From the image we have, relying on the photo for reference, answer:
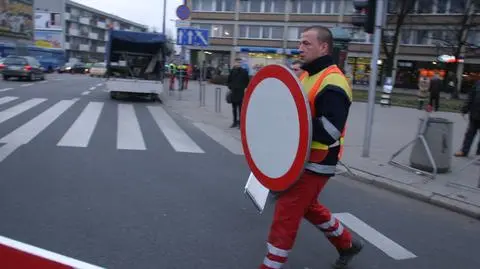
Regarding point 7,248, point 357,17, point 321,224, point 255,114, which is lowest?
point 321,224

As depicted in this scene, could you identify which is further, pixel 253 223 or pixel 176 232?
pixel 253 223

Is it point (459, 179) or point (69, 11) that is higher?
point (69, 11)

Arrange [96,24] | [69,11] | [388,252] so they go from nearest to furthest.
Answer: [388,252] → [69,11] → [96,24]

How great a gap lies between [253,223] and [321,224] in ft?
4.54

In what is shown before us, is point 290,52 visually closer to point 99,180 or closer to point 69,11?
point 99,180

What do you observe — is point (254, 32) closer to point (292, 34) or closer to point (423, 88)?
point (292, 34)

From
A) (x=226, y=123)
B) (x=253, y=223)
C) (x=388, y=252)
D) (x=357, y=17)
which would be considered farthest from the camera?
(x=226, y=123)

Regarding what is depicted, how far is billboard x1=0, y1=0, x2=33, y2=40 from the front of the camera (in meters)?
53.0

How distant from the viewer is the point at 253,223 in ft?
16.1

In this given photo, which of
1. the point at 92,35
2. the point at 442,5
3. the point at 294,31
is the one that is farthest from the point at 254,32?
the point at 92,35

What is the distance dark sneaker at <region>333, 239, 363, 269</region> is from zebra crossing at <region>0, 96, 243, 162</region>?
527 centimetres

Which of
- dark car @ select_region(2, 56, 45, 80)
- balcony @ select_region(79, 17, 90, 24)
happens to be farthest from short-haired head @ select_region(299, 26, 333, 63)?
balcony @ select_region(79, 17, 90, 24)

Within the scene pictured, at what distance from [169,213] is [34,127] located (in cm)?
685

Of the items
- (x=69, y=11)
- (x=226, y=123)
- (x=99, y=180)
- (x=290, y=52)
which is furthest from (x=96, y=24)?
(x=99, y=180)
